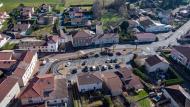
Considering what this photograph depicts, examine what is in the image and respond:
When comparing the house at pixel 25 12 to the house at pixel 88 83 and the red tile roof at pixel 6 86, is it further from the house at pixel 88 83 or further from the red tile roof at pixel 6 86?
the house at pixel 88 83

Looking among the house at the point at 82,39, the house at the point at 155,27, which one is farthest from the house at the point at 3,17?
the house at the point at 155,27

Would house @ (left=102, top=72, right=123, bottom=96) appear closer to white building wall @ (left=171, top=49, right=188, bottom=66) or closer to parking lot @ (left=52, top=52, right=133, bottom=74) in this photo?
parking lot @ (left=52, top=52, right=133, bottom=74)

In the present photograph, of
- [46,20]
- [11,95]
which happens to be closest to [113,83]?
[11,95]

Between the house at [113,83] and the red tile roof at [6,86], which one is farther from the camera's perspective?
the house at [113,83]

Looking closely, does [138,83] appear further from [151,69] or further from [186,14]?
[186,14]

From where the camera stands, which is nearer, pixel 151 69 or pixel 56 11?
pixel 151 69

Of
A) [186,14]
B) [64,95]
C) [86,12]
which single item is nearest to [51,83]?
[64,95]
